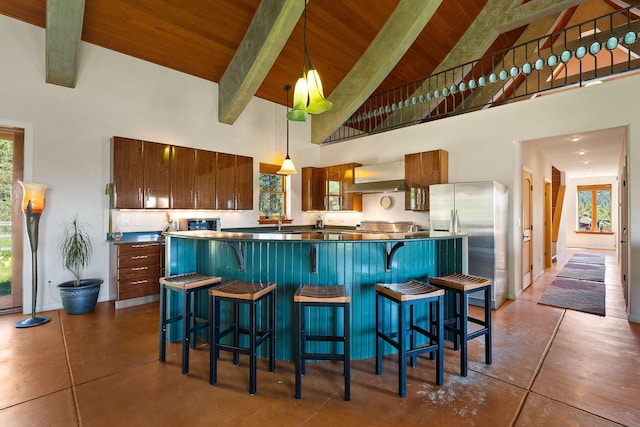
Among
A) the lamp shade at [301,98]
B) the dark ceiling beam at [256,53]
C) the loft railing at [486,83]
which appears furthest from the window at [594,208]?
the lamp shade at [301,98]

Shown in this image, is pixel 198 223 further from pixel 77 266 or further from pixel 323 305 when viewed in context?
pixel 323 305

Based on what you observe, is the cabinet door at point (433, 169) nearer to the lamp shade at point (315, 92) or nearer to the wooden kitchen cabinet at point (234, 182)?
the lamp shade at point (315, 92)

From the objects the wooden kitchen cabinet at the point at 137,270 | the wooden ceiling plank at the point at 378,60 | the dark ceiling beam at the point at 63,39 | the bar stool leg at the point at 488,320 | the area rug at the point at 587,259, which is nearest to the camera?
the bar stool leg at the point at 488,320

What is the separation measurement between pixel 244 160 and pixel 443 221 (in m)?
3.74

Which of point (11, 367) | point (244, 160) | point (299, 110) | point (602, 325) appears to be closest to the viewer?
point (11, 367)

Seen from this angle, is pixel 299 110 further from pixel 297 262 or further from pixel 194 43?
pixel 194 43

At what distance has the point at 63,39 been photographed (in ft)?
11.4

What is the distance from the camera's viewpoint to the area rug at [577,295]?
4.02 m

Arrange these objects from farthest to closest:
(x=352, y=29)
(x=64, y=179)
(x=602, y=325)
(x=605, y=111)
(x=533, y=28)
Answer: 1. (x=533, y=28)
2. (x=352, y=29)
3. (x=64, y=179)
4. (x=605, y=111)
5. (x=602, y=325)

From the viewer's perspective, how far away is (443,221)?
460cm

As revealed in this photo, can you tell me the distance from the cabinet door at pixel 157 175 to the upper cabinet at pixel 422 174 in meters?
4.08

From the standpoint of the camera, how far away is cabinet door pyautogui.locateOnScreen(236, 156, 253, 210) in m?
5.62

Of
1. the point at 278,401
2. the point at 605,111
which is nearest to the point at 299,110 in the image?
the point at 278,401

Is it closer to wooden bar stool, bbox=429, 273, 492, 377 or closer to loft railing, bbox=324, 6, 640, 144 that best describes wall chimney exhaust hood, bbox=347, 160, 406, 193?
loft railing, bbox=324, 6, 640, 144
